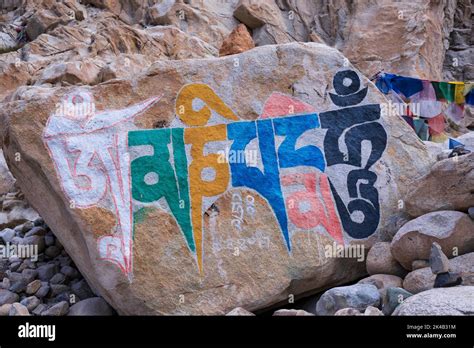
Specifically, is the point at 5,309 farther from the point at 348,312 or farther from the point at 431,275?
the point at 431,275

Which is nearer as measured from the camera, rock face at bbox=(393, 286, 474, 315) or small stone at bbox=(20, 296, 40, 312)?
rock face at bbox=(393, 286, 474, 315)

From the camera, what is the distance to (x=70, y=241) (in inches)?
188

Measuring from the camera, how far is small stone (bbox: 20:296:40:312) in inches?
197

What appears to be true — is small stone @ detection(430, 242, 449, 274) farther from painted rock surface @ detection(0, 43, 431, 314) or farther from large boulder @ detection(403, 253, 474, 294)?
painted rock surface @ detection(0, 43, 431, 314)

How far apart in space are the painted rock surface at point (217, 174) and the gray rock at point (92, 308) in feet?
0.72

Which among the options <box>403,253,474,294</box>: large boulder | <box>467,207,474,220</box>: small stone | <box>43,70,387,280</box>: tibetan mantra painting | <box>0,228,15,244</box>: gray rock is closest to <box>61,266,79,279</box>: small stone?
<box>0,228,15,244</box>: gray rock

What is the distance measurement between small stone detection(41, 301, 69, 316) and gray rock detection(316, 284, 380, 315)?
2.26m

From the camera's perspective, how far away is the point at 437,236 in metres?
4.20

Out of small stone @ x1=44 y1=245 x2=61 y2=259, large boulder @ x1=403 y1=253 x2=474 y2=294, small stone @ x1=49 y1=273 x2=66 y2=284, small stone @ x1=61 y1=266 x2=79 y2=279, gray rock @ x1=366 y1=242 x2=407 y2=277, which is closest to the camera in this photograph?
large boulder @ x1=403 y1=253 x2=474 y2=294

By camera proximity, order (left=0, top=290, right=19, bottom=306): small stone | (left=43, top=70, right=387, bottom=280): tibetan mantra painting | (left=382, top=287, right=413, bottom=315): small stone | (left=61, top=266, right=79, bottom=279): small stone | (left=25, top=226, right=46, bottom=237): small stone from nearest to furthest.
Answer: (left=382, top=287, right=413, bottom=315): small stone
(left=43, top=70, right=387, bottom=280): tibetan mantra painting
(left=0, top=290, right=19, bottom=306): small stone
(left=61, top=266, right=79, bottom=279): small stone
(left=25, top=226, right=46, bottom=237): small stone

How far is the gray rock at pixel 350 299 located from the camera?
3939 mm

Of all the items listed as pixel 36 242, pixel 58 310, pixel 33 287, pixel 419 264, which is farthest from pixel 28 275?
pixel 419 264

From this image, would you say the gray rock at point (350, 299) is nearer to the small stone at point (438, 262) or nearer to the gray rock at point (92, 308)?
the small stone at point (438, 262)

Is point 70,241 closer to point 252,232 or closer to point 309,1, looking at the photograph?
point 252,232
